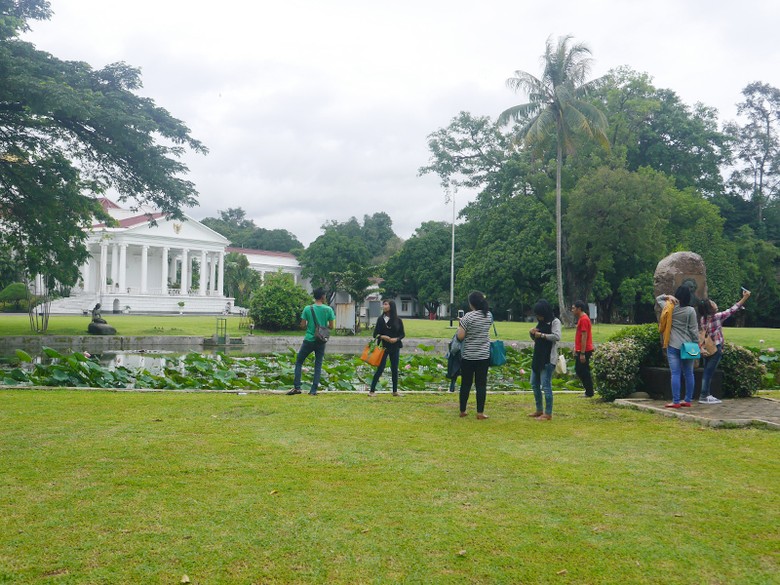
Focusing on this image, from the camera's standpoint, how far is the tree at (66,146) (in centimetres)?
1923

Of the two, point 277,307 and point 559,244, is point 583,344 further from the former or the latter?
point 559,244

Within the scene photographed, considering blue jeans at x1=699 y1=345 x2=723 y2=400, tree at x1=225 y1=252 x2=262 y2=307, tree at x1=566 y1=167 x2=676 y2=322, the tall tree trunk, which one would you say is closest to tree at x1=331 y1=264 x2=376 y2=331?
the tall tree trunk

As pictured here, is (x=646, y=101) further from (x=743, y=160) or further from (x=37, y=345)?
(x=37, y=345)

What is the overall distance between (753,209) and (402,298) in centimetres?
3433

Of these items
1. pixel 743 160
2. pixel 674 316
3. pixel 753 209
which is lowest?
pixel 674 316

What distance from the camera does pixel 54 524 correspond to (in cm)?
372

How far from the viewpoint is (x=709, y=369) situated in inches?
354

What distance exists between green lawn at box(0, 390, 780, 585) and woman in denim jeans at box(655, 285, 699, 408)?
121cm

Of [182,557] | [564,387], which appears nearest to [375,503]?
[182,557]

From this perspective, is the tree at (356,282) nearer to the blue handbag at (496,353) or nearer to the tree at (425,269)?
the blue handbag at (496,353)

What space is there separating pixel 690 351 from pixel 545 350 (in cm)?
183

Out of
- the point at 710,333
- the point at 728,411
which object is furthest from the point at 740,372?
the point at 728,411

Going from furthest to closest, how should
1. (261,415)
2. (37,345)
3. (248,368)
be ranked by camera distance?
(37,345)
(248,368)
(261,415)

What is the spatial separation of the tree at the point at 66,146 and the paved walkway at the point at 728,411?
686 inches
